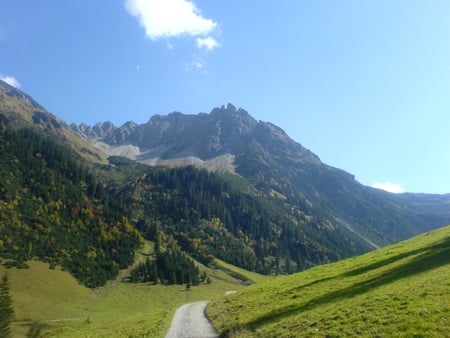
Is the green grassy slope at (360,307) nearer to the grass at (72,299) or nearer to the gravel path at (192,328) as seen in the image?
the gravel path at (192,328)

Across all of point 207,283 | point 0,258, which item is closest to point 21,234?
point 0,258

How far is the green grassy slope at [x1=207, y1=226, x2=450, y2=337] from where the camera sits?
886 inches

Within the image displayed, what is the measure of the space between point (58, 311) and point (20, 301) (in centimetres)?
1069

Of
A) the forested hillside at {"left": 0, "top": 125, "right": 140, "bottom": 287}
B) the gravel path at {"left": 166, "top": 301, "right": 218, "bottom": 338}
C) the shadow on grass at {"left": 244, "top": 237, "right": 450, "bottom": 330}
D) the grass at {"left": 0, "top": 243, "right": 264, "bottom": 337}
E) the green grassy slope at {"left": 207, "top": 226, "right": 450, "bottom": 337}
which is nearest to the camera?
the green grassy slope at {"left": 207, "top": 226, "right": 450, "bottom": 337}

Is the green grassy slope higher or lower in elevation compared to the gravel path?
higher

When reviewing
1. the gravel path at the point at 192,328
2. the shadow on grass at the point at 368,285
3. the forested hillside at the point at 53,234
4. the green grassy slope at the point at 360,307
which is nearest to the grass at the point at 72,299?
the forested hillside at the point at 53,234

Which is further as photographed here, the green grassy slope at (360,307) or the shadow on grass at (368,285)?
the shadow on grass at (368,285)

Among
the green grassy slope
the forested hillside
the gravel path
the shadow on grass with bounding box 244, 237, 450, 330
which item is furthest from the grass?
the shadow on grass with bounding box 244, 237, 450, 330

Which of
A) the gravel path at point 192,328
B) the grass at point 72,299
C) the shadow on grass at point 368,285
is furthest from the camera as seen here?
the grass at point 72,299

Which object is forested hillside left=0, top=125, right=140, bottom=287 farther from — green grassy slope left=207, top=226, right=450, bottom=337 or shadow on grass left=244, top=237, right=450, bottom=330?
shadow on grass left=244, top=237, right=450, bottom=330

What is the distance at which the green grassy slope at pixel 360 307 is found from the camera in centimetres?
2252

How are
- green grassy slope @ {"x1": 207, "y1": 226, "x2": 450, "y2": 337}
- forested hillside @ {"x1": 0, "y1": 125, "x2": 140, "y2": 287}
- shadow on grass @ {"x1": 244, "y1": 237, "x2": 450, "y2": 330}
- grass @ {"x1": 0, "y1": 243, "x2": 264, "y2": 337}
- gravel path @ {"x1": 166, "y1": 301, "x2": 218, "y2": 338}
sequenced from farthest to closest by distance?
forested hillside @ {"x1": 0, "y1": 125, "x2": 140, "y2": 287} → grass @ {"x1": 0, "y1": 243, "x2": 264, "y2": 337} → gravel path @ {"x1": 166, "y1": 301, "x2": 218, "y2": 338} → shadow on grass @ {"x1": 244, "y1": 237, "x2": 450, "y2": 330} → green grassy slope @ {"x1": 207, "y1": 226, "x2": 450, "y2": 337}

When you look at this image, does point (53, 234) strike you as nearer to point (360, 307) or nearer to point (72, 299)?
point (72, 299)

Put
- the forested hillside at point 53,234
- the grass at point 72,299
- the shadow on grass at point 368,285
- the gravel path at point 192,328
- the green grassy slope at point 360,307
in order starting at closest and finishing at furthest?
the green grassy slope at point 360,307 < the shadow on grass at point 368,285 < the gravel path at point 192,328 < the grass at point 72,299 < the forested hillside at point 53,234
